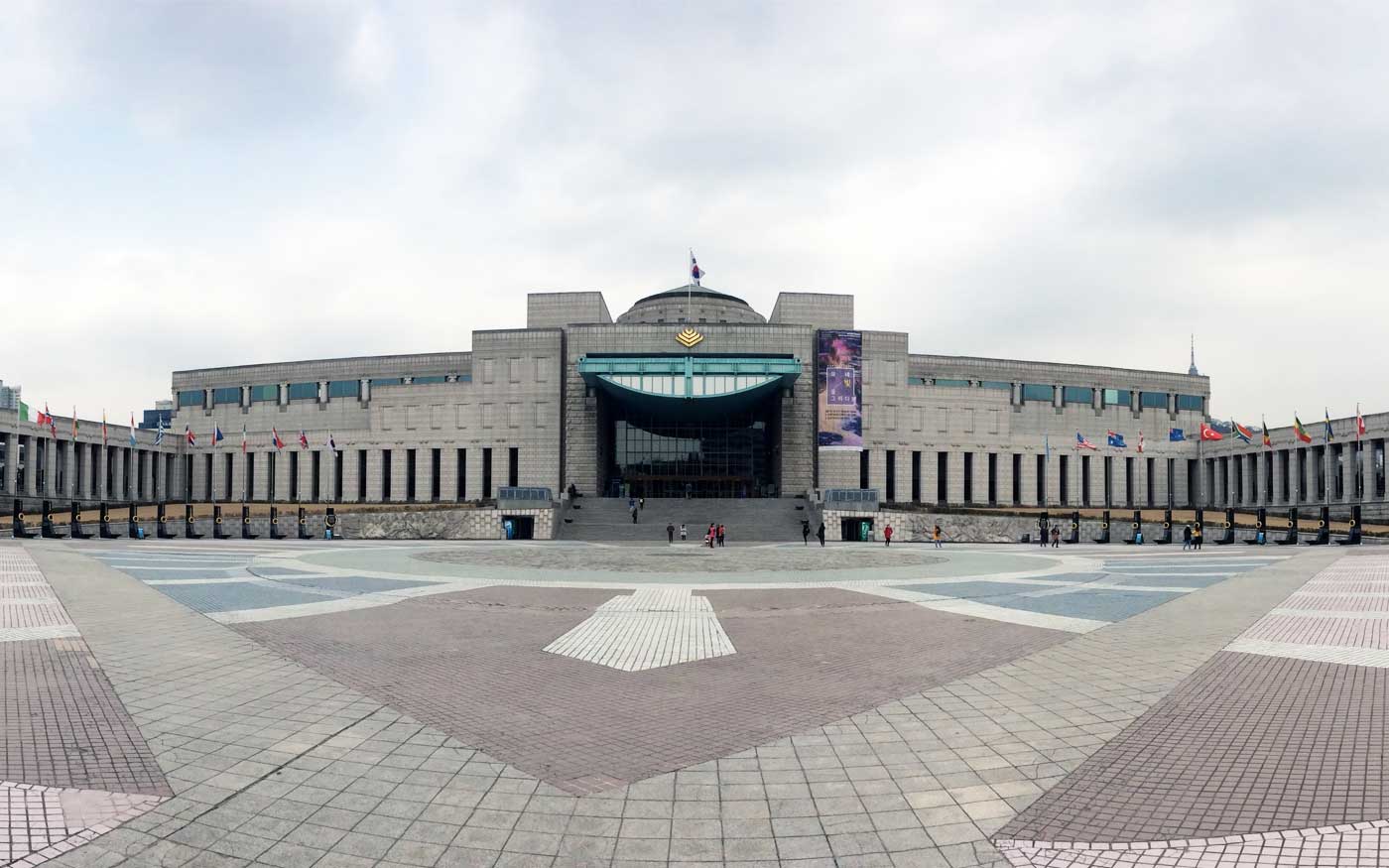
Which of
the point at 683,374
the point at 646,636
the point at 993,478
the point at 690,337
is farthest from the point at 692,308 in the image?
the point at 646,636

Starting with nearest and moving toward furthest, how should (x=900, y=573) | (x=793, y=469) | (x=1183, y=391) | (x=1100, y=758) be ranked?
(x=1100, y=758)
(x=900, y=573)
(x=793, y=469)
(x=1183, y=391)

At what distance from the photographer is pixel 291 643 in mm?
11250

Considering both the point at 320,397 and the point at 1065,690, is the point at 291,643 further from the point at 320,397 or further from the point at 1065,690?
the point at 320,397

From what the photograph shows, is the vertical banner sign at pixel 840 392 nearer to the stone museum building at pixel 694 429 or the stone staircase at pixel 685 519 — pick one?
the stone museum building at pixel 694 429

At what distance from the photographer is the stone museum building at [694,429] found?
224 ft

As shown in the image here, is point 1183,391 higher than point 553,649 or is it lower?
higher

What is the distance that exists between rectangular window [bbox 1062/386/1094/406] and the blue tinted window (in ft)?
232

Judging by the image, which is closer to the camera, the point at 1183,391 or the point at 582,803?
the point at 582,803

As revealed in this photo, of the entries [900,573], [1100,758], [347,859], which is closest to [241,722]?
[347,859]

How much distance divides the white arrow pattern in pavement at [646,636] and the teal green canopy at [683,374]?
164ft

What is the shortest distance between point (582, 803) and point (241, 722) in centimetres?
389

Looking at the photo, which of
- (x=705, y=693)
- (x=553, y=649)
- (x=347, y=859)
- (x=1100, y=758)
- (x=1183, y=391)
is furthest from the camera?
(x=1183, y=391)

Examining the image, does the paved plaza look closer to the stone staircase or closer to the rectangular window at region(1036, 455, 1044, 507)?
the stone staircase

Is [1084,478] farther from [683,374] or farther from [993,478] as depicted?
[683,374]
